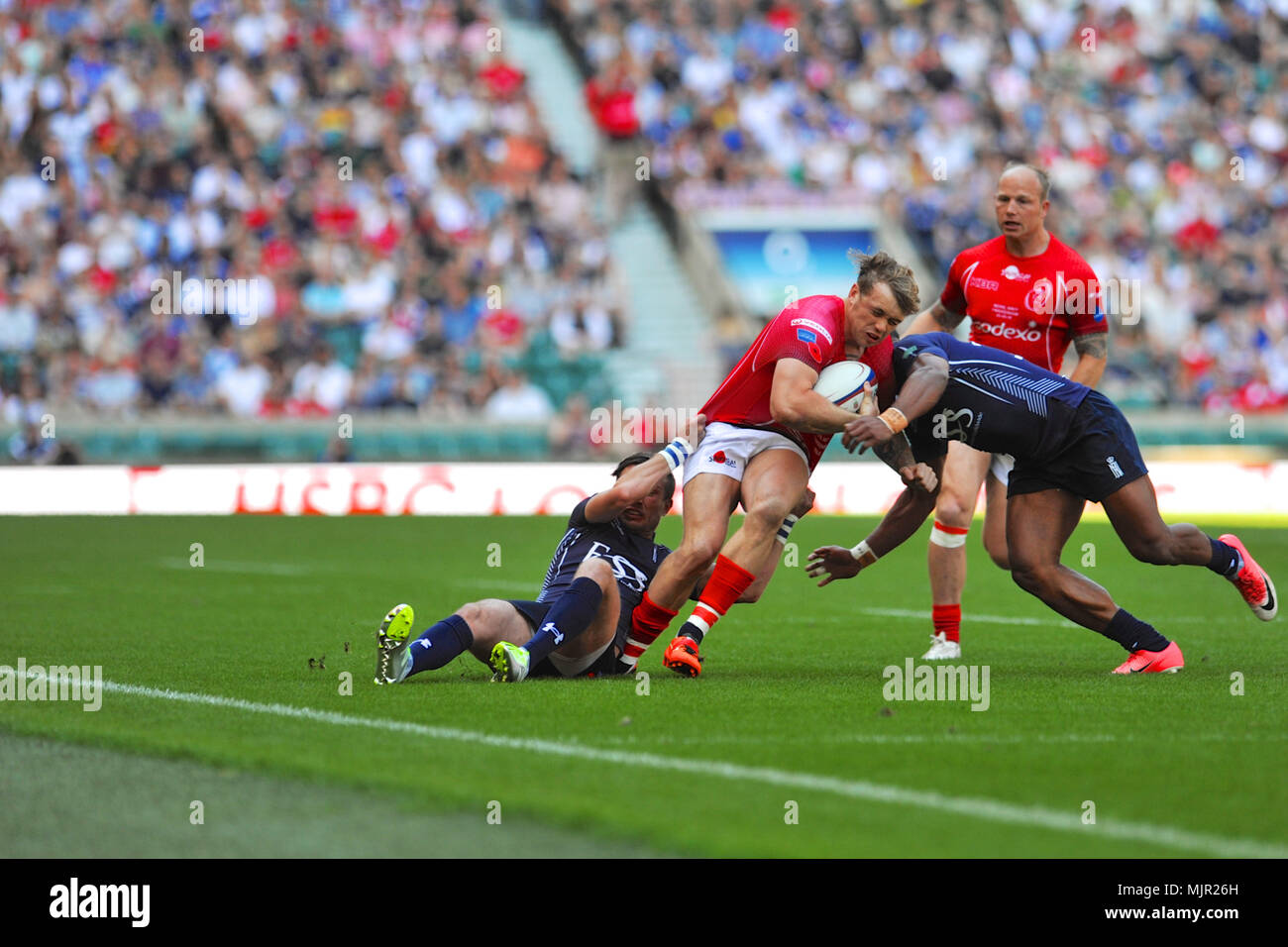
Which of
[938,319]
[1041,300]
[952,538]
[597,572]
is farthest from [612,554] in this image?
[1041,300]

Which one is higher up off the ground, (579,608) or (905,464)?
(905,464)

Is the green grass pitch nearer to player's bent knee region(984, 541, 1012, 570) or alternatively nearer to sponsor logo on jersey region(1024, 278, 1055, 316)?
player's bent knee region(984, 541, 1012, 570)

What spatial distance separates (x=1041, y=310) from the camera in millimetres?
10094

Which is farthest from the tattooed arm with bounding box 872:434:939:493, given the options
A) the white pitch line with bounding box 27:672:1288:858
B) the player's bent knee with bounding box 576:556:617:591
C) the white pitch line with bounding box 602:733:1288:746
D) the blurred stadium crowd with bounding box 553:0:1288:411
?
the blurred stadium crowd with bounding box 553:0:1288:411

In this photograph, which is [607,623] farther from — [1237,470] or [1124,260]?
[1124,260]

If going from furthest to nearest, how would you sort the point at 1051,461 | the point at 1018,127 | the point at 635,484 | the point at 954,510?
the point at 1018,127, the point at 954,510, the point at 1051,461, the point at 635,484

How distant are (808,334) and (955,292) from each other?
200cm

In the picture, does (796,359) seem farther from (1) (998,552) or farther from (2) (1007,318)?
(1) (998,552)

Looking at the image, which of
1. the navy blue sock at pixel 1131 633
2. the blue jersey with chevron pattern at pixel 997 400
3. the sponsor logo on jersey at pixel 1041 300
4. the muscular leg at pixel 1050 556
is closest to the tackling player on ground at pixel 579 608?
the blue jersey with chevron pattern at pixel 997 400

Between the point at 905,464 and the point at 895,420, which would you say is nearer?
the point at 895,420

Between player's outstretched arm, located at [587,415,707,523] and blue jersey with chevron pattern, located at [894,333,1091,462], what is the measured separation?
1184 millimetres

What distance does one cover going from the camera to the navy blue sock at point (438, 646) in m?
8.37

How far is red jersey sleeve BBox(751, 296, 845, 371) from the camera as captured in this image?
28.5 feet

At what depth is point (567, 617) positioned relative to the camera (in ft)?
27.6
